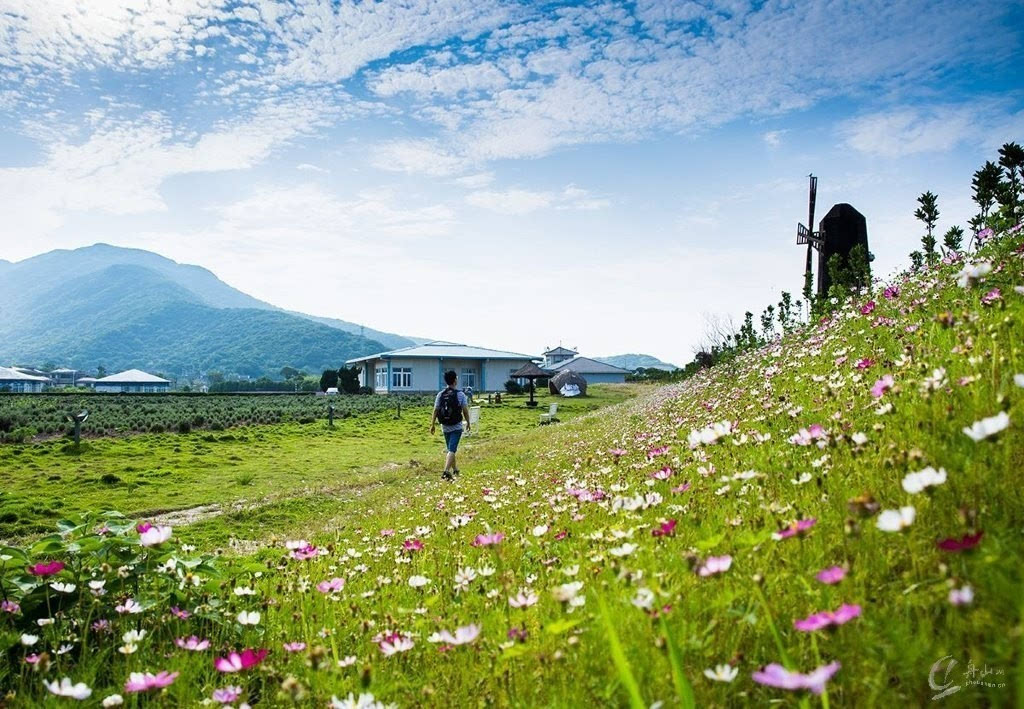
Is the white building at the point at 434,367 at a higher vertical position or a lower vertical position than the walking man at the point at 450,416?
higher

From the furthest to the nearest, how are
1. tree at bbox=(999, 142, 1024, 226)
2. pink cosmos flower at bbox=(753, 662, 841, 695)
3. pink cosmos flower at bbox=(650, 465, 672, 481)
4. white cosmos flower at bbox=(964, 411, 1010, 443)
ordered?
tree at bbox=(999, 142, 1024, 226) < pink cosmos flower at bbox=(650, 465, 672, 481) < white cosmos flower at bbox=(964, 411, 1010, 443) < pink cosmos flower at bbox=(753, 662, 841, 695)

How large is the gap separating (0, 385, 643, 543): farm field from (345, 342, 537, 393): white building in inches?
1505

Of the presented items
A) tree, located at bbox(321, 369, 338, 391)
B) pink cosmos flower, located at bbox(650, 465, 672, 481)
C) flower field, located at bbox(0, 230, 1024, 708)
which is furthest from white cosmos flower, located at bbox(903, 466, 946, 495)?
tree, located at bbox(321, 369, 338, 391)

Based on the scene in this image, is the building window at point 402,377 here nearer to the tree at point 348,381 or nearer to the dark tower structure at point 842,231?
the tree at point 348,381

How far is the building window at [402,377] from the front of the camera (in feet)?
212

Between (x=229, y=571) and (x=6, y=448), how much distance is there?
1927 cm

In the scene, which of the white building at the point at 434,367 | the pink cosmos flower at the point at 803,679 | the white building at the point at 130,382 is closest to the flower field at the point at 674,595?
the pink cosmos flower at the point at 803,679

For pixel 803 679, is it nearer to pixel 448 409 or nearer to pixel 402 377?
pixel 448 409

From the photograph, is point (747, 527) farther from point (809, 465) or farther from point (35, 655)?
point (35, 655)

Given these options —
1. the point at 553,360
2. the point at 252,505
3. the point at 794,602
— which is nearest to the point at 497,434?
the point at 252,505

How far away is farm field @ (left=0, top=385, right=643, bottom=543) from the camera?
34.9 ft

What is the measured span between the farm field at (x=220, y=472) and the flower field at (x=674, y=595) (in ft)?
18.3

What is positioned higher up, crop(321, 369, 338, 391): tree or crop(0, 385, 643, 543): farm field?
crop(321, 369, 338, 391): tree

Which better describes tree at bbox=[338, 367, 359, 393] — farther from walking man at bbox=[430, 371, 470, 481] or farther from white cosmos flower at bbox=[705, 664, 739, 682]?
white cosmos flower at bbox=[705, 664, 739, 682]
